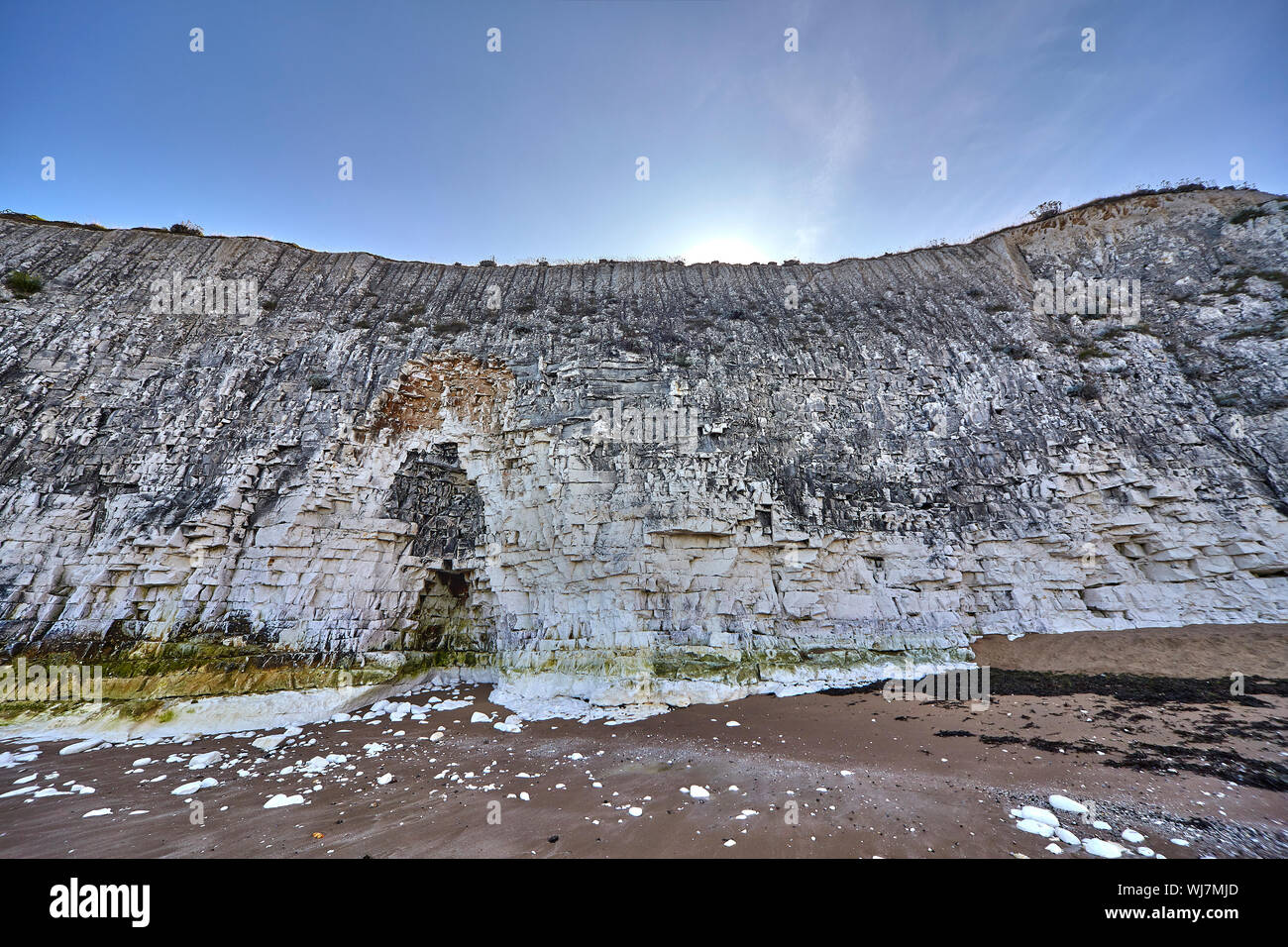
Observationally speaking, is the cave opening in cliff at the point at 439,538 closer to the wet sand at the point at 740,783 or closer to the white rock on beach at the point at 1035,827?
the wet sand at the point at 740,783

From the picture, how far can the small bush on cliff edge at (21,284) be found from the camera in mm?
13438

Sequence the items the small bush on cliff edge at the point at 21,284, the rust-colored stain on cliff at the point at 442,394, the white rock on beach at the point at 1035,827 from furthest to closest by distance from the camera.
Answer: the rust-colored stain on cliff at the point at 442,394, the small bush on cliff edge at the point at 21,284, the white rock on beach at the point at 1035,827

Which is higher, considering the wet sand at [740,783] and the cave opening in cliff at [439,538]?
the cave opening in cliff at [439,538]

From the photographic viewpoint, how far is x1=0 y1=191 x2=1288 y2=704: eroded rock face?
11.3 m

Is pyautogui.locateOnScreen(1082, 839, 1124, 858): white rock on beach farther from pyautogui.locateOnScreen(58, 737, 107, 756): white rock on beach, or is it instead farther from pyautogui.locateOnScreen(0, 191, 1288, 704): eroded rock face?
pyautogui.locateOnScreen(58, 737, 107, 756): white rock on beach

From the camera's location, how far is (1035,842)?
15.7ft

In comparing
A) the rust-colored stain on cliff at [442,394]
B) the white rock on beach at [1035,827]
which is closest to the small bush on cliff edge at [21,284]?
the rust-colored stain on cliff at [442,394]

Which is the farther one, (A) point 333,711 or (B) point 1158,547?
(B) point 1158,547

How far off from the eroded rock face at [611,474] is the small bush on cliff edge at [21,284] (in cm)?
30

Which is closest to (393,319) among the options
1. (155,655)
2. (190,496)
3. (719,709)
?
(190,496)
